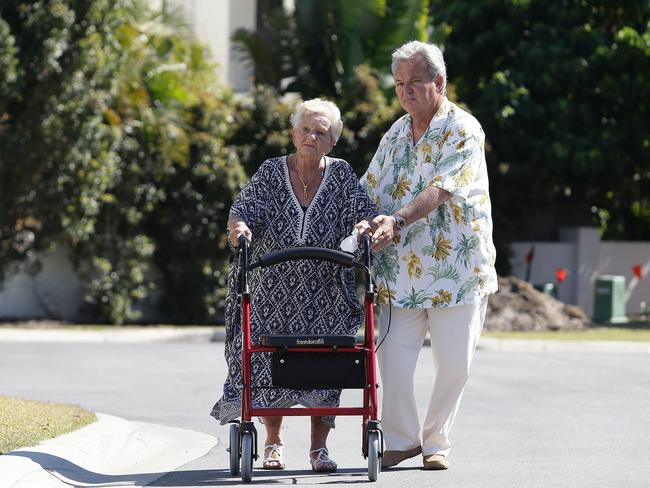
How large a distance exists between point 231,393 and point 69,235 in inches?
515

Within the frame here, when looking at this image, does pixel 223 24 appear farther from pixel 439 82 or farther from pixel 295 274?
pixel 295 274

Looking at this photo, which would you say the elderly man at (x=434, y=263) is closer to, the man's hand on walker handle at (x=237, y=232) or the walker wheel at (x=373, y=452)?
the walker wheel at (x=373, y=452)

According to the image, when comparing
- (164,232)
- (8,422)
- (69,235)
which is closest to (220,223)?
(164,232)

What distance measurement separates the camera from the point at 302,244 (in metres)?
7.59

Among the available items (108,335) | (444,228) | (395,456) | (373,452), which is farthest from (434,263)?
(108,335)

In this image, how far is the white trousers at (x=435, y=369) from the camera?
304 inches

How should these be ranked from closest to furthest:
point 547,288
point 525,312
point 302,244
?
point 302,244
point 525,312
point 547,288

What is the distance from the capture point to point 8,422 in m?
8.55

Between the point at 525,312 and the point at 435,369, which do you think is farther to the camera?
the point at 525,312

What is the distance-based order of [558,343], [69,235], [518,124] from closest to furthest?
[558,343]
[69,235]
[518,124]

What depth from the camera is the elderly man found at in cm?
771

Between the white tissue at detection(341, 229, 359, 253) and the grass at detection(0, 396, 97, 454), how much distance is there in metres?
1.97

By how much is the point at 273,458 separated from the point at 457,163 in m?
1.79

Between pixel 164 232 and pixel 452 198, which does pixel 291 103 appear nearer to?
pixel 164 232
